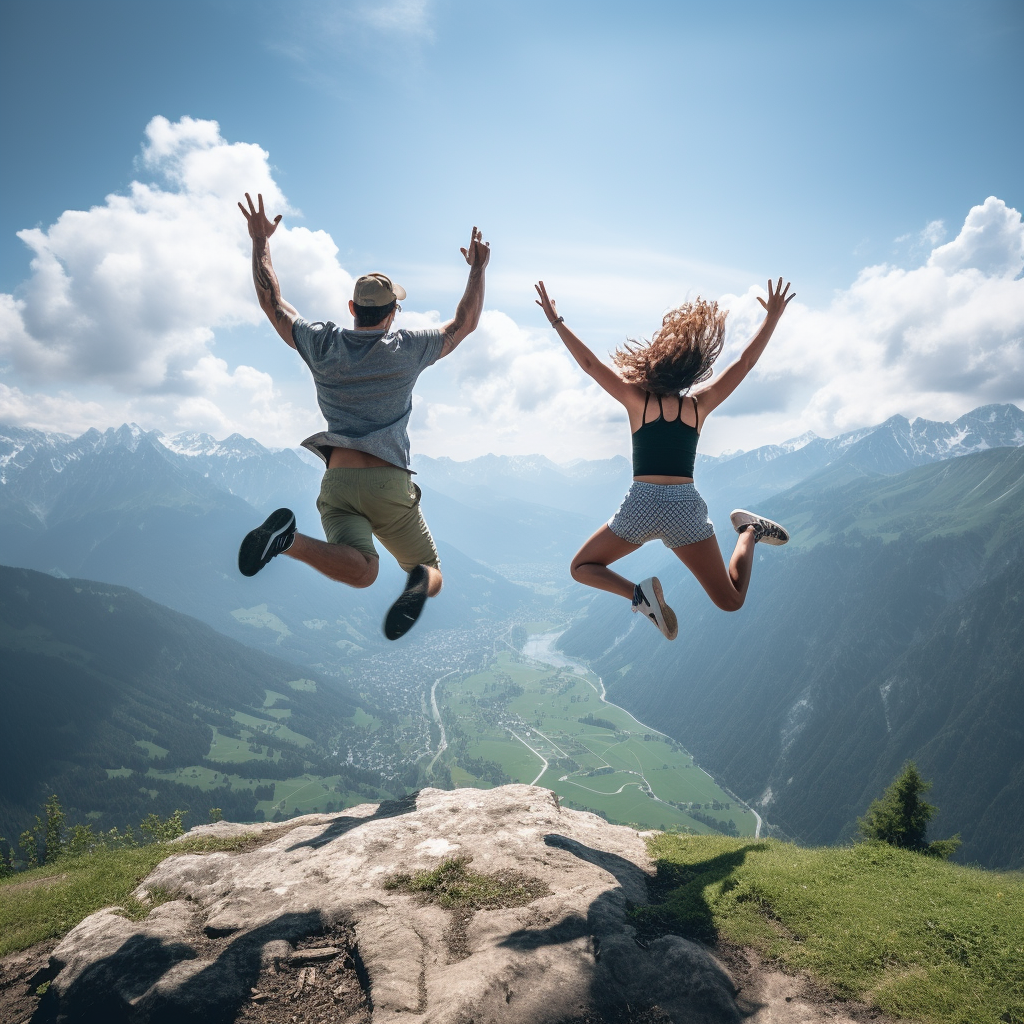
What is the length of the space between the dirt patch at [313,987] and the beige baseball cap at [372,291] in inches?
271

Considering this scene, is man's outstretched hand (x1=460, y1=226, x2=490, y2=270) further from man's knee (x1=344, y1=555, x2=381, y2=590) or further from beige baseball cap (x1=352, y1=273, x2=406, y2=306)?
man's knee (x1=344, y1=555, x2=381, y2=590)

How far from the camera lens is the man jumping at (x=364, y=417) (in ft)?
18.3

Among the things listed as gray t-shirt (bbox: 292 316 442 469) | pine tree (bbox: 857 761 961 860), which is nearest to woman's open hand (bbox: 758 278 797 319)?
gray t-shirt (bbox: 292 316 442 469)

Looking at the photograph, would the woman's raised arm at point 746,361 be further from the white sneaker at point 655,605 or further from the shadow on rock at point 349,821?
the shadow on rock at point 349,821

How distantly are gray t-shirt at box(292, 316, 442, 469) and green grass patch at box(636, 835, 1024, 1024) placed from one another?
6.53 metres

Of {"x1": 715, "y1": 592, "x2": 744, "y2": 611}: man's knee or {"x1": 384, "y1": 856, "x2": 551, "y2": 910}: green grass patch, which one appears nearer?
{"x1": 715, "y1": 592, "x2": 744, "y2": 611}: man's knee

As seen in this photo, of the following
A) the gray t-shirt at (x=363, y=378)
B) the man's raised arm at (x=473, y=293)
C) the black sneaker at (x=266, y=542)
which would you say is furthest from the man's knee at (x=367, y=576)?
the man's raised arm at (x=473, y=293)

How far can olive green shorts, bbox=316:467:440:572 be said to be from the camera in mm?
5711

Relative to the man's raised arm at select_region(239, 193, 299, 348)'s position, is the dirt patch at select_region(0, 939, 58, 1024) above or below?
below

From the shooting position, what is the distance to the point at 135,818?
143m

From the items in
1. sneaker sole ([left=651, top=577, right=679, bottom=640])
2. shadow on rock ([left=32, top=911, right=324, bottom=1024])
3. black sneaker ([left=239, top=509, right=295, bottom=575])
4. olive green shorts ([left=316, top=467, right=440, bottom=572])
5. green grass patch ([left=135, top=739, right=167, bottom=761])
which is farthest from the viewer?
green grass patch ([left=135, top=739, right=167, bottom=761])

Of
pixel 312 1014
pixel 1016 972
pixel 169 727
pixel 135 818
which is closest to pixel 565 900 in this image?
pixel 312 1014

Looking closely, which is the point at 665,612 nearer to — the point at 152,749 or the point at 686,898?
the point at 686,898

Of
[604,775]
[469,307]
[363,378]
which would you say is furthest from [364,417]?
[604,775]
